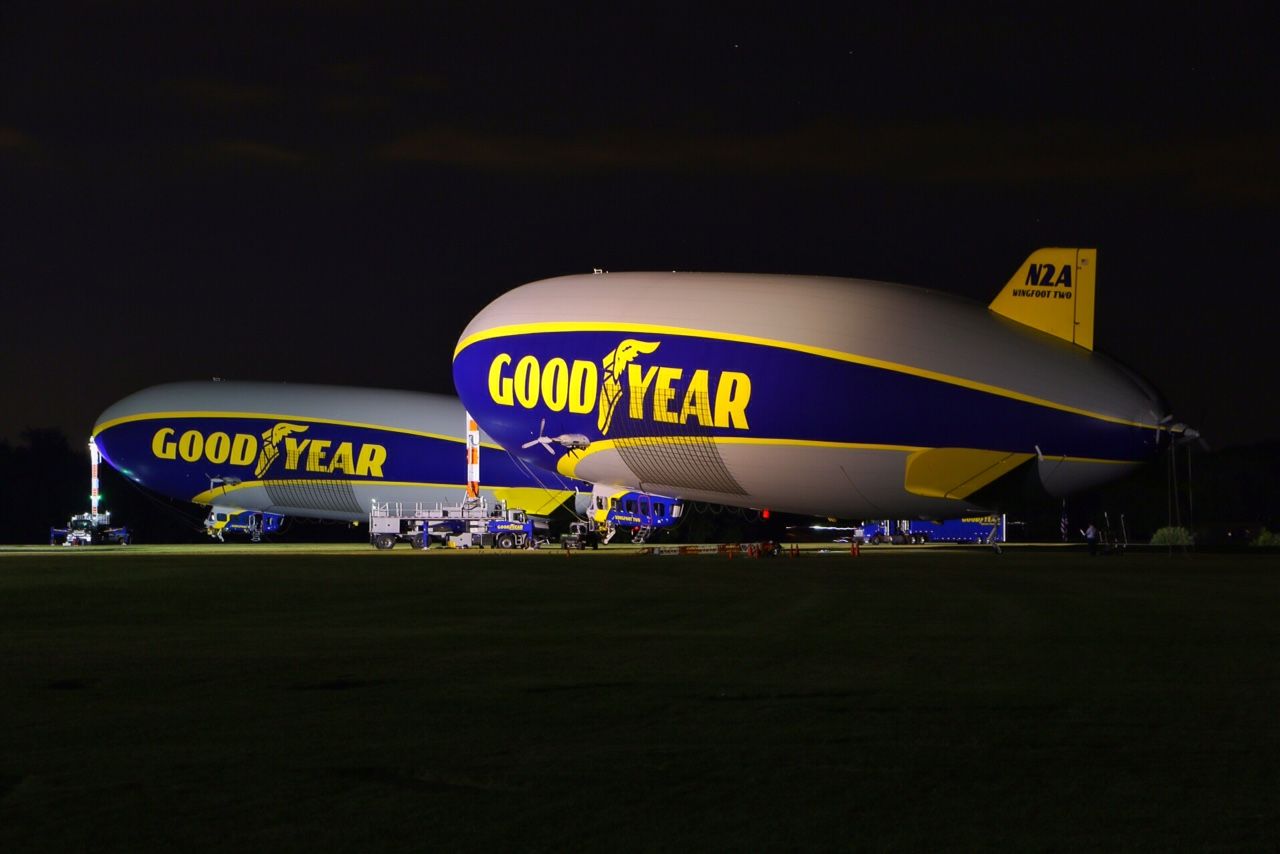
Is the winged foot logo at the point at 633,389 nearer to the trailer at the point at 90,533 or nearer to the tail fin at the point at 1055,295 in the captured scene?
the tail fin at the point at 1055,295

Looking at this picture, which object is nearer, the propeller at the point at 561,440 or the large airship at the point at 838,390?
the large airship at the point at 838,390

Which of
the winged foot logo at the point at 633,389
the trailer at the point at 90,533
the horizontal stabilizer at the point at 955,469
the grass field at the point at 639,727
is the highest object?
the winged foot logo at the point at 633,389

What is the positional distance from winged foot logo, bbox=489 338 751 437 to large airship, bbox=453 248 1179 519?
7cm

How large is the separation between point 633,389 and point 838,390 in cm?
904

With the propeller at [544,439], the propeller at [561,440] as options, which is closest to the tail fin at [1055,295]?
the propeller at [561,440]

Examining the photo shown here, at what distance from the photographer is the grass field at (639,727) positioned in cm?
1149

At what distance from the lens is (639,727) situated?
16141 mm

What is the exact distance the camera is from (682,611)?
111 feet

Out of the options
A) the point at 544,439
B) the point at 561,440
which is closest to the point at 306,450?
the point at 544,439

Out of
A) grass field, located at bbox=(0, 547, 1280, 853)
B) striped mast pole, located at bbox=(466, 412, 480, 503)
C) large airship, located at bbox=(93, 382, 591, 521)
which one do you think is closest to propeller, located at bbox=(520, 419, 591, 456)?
striped mast pole, located at bbox=(466, 412, 480, 503)

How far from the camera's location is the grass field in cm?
1149

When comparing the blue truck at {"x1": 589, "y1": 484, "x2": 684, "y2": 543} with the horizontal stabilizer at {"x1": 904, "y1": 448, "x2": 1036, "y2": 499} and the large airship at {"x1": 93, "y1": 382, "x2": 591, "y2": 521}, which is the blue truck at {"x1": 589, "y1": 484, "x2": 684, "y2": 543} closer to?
the horizontal stabilizer at {"x1": 904, "y1": 448, "x2": 1036, "y2": 499}

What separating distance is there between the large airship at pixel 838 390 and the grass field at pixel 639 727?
82.8ft

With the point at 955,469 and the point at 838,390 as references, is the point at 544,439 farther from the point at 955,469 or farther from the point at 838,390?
the point at 955,469
